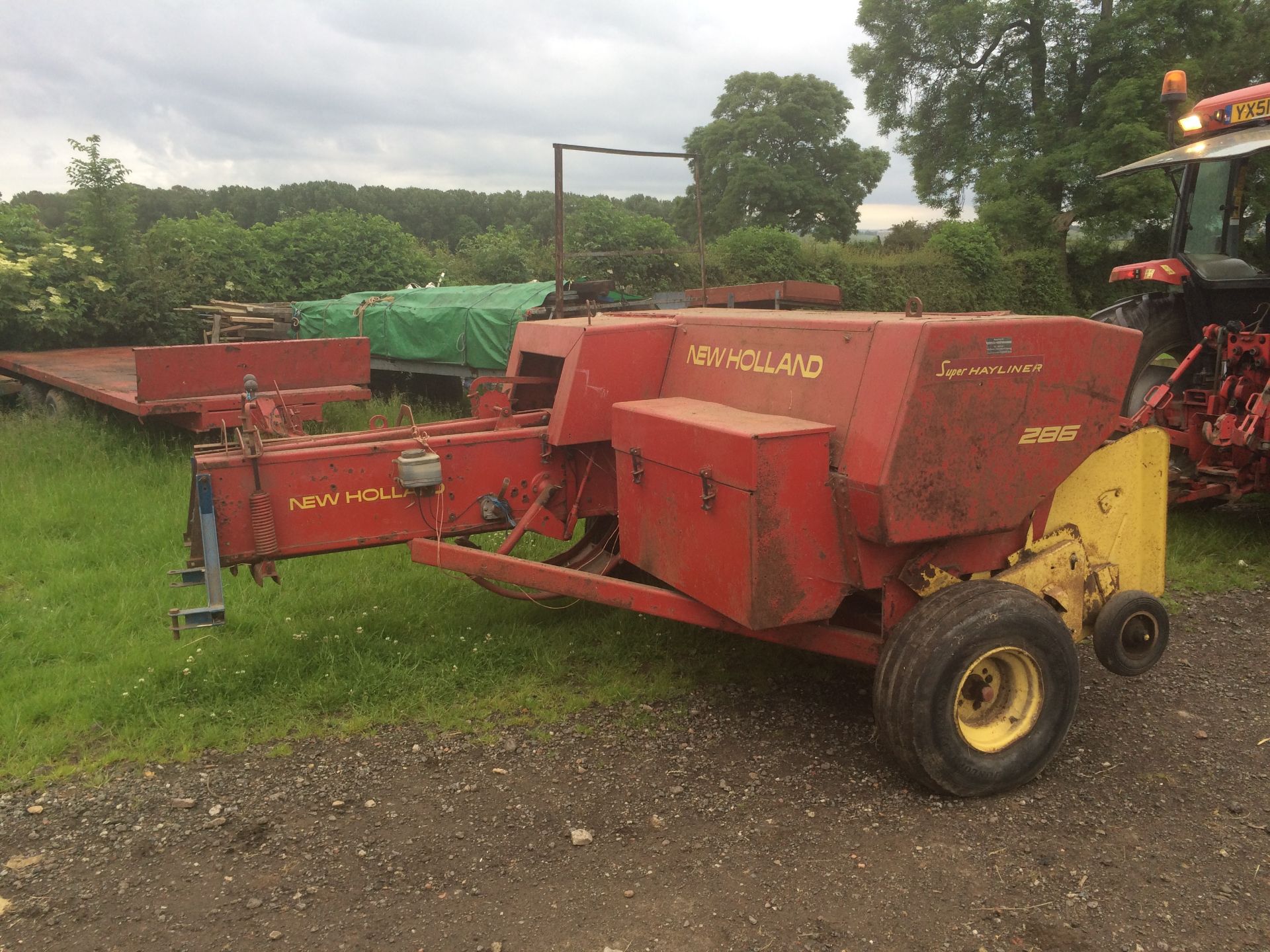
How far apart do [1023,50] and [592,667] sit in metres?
24.0

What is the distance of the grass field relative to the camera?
397 centimetres

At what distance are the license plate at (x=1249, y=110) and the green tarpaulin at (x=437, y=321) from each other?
17.4ft

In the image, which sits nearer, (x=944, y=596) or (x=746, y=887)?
(x=746, y=887)

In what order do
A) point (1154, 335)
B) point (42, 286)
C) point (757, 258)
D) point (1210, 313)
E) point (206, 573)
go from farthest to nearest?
point (757, 258)
point (42, 286)
point (1154, 335)
point (1210, 313)
point (206, 573)

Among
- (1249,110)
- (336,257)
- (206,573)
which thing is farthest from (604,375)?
(336,257)

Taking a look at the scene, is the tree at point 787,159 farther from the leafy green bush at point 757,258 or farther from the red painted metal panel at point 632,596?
the red painted metal panel at point 632,596

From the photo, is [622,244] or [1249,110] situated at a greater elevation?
[1249,110]

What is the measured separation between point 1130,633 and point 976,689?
724mm

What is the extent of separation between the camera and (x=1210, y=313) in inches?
250

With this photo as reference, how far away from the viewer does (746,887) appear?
114 inches

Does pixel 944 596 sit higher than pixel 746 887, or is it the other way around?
pixel 944 596

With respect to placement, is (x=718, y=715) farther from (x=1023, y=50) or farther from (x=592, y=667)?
(x=1023, y=50)

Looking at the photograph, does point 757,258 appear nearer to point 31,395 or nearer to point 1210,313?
point 31,395

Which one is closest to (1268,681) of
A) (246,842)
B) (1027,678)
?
(1027,678)
